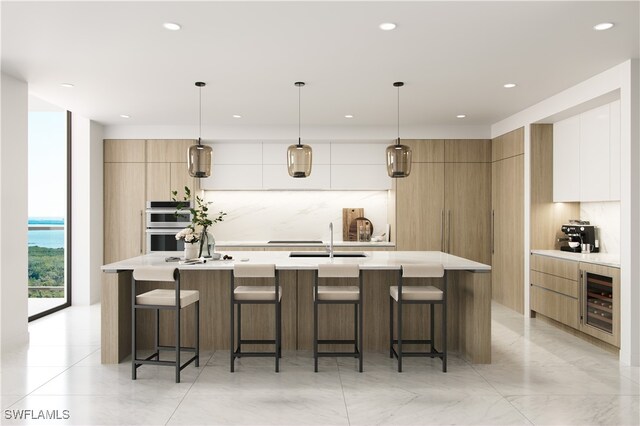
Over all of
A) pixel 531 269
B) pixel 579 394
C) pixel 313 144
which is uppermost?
pixel 313 144

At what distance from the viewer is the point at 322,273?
3637 millimetres

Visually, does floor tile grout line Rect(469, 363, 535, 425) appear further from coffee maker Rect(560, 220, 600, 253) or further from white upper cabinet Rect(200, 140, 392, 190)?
white upper cabinet Rect(200, 140, 392, 190)

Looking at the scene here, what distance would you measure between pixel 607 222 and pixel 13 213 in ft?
20.6

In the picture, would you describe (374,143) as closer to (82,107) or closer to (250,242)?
(250,242)

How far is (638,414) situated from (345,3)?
326 centimetres

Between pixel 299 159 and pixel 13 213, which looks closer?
pixel 299 159

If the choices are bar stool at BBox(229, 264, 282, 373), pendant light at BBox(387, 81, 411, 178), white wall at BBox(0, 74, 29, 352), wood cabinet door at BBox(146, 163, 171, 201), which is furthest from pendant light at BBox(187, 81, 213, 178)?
wood cabinet door at BBox(146, 163, 171, 201)

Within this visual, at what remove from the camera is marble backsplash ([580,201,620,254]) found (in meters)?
4.90

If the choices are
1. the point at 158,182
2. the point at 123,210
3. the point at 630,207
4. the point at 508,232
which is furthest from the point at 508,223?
the point at 123,210

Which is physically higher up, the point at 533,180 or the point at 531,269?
the point at 533,180

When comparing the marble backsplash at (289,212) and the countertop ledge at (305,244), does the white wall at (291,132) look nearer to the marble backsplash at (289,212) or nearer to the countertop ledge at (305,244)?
the marble backsplash at (289,212)

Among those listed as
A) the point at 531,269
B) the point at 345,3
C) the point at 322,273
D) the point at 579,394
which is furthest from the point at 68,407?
the point at 531,269

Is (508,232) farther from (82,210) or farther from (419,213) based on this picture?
(82,210)

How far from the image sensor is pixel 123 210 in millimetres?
6742
